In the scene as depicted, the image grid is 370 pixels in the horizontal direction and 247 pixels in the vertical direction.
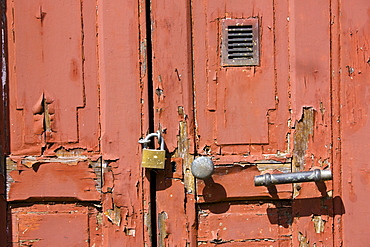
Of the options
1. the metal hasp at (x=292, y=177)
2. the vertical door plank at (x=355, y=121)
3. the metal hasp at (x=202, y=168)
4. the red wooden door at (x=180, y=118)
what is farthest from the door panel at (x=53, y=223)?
the vertical door plank at (x=355, y=121)

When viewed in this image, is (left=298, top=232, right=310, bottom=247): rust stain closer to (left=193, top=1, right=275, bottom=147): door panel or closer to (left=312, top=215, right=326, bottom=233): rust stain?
(left=312, top=215, right=326, bottom=233): rust stain

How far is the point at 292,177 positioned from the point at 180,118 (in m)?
0.45

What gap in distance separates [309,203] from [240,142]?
0.35 meters

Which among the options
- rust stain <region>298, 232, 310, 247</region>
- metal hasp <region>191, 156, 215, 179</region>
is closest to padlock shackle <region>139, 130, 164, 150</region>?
metal hasp <region>191, 156, 215, 179</region>

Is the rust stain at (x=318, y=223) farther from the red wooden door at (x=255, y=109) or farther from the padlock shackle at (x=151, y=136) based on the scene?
the padlock shackle at (x=151, y=136)

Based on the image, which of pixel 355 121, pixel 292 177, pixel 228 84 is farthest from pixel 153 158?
pixel 355 121

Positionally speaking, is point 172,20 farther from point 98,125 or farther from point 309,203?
point 309,203

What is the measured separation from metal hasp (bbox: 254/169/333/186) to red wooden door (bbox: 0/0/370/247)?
9 centimetres

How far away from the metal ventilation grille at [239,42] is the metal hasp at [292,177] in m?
0.43

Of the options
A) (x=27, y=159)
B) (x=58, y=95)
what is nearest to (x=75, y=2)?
(x=58, y=95)

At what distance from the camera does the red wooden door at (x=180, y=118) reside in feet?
5.16

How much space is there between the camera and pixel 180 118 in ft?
5.19

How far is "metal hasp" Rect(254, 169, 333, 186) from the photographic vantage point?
1488 mm

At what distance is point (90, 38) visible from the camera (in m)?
1.58
